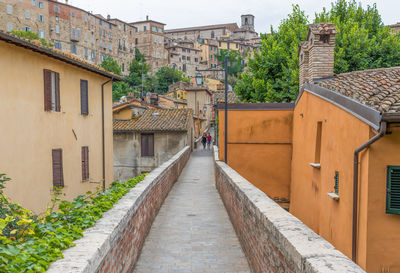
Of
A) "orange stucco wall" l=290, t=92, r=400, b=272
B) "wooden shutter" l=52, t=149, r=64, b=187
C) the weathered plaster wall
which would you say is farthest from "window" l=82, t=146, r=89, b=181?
the weathered plaster wall

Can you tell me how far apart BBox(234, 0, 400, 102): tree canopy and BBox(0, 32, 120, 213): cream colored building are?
10012mm

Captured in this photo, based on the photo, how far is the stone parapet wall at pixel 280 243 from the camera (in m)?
2.44

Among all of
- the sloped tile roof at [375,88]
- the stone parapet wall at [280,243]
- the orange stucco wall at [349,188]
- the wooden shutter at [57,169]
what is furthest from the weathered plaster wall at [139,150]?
the stone parapet wall at [280,243]

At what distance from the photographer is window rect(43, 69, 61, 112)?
1144cm

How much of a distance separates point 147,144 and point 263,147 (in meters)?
13.4

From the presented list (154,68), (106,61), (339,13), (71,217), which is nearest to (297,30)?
(339,13)

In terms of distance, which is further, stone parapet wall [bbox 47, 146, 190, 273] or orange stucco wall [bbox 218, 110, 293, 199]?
orange stucco wall [bbox 218, 110, 293, 199]

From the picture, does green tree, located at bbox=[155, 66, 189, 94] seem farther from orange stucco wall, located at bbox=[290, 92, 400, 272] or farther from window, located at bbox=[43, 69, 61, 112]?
orange stucco wall, located at bbox=[290, 92, 400, 272]

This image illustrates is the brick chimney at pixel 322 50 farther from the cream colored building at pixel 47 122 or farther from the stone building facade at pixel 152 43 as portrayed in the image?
the stone building facade at pixel 152 43

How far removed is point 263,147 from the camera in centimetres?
1447

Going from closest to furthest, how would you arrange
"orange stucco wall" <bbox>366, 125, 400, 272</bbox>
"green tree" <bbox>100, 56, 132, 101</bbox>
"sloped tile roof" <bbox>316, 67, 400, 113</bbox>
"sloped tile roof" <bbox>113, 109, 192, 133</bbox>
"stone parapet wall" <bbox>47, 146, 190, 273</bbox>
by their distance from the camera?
"stone parapet wall" <bbox>47, 146, 190, 273</bbox> → "orange stucco wall" <bbox>366, 125, 400, 272</bbox> → "sloped tile roof" <bbox>316, 67, 400, 113</bbox> → "sloped tile roof" <bbox>113, 109, 192, 133</bbox> → "green tree" <bbox>100, 56, 132, 101</bbox>

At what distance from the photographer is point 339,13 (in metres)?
22.5

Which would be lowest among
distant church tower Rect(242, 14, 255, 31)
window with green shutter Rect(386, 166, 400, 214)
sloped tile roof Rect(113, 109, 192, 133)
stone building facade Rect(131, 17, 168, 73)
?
window with green shutter Rect(386, 166, 400, 214)

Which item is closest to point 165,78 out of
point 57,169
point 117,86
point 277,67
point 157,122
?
point 117,86
